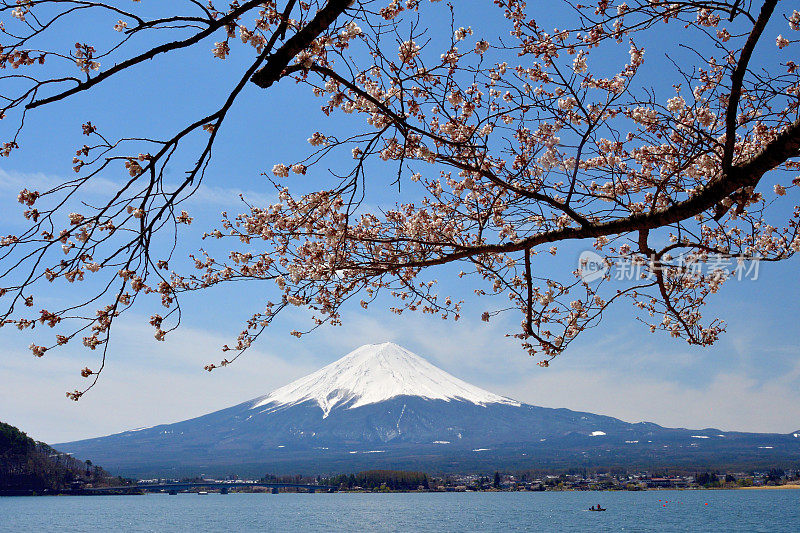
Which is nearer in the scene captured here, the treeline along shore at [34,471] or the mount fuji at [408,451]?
the treeline along shore at [34,471]

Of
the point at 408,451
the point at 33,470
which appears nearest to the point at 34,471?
the point at 33,470

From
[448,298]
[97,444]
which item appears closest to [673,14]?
[448,298]

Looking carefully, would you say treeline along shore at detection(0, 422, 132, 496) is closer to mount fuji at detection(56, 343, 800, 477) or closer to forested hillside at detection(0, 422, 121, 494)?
forested hillside at detection(0, 422, 121, 494)

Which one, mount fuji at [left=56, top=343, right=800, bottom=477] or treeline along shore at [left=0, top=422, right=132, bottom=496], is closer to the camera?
treeline along shore at [left=0, top=422, right=132, bottom=496]

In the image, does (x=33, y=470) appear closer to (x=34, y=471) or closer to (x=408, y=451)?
(x=34, y=471)

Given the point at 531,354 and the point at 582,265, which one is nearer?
the point at 531,354

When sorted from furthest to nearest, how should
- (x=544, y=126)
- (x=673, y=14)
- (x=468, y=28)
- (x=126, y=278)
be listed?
(x=544, y=126)
(x=468, y=28)
(x=673, y=14)
(x=126, y=278)

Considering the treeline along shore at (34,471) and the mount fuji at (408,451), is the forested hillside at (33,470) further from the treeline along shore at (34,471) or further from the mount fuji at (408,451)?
the mount fuji at (408,451)

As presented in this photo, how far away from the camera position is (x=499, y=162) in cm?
456

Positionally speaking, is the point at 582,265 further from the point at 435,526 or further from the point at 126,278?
the point at 435,526

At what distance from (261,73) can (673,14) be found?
2.46 metres

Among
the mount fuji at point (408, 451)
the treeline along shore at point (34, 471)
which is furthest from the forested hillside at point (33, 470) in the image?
the mount fuji at point (408, 451)

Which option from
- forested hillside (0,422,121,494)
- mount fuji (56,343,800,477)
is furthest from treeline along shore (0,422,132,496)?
mount fuji (56,343,800,477)

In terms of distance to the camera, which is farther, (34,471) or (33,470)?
(34,471)
